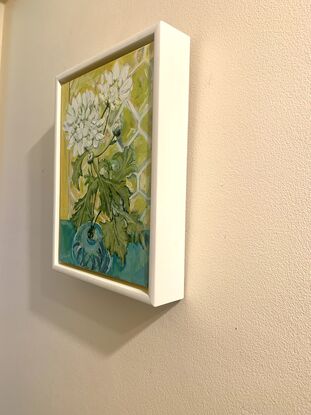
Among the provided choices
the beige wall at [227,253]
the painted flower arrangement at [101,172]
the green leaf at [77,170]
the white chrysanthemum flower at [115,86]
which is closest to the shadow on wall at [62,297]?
the beige wall at [227,253]

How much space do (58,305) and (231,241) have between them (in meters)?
0.59

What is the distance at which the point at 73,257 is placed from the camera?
69cm

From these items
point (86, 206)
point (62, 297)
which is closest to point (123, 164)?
point (86, 206)

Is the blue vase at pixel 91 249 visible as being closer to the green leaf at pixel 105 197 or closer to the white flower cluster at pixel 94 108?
the green leaf at pixel 105 197

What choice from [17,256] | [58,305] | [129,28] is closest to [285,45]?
[129,28]

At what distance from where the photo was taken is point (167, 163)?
510 millimetres

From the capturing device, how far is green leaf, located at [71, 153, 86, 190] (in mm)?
676

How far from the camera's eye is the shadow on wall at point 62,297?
651 mm

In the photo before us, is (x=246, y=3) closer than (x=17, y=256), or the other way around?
(x=246, y=3)

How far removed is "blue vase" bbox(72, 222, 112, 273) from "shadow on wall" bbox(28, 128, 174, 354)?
0.30ft

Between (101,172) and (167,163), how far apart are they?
168 mm

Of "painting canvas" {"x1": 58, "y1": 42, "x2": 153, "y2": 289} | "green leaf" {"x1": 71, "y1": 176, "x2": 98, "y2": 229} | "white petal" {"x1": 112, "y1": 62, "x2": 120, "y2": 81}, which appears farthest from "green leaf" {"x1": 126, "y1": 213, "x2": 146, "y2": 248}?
"white petal" {"x1": 112, "y1": 62, "x2": 120, "y2": 81}

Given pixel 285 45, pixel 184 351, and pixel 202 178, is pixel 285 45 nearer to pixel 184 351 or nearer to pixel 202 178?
pixel 202 178

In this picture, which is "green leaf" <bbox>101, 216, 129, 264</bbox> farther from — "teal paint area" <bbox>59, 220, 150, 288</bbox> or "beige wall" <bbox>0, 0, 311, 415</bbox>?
"beige wall" <bbox>0, 0, 311, 415</bbox>
